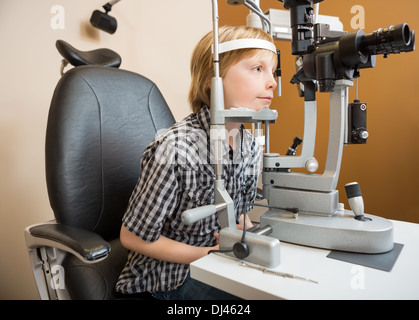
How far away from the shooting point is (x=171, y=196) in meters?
0.65

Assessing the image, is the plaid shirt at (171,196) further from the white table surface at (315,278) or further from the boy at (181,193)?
the white table surface at (315,278)

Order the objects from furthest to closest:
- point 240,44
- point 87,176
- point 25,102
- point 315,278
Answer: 1. point 25,102
2. point 87,176
3. point 240,44
4. point 315,278

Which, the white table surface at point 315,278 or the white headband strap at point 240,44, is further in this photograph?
the white headband strap at point 240,44

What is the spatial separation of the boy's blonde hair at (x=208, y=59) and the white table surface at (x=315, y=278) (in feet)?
1.48

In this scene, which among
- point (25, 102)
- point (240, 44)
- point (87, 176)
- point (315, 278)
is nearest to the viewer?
point (315, 278)

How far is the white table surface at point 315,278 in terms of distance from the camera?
433 mm

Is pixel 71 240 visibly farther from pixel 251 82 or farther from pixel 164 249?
pixel 251 82

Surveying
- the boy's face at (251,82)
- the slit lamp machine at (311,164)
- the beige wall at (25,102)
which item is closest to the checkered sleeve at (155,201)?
the slit lamp machine at (311,164)

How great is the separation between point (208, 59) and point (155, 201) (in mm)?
409

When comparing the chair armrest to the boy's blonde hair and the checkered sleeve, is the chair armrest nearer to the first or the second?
the checkered sleeve

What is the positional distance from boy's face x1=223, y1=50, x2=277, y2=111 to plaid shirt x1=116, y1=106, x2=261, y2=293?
11cm

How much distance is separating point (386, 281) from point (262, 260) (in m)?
0.20

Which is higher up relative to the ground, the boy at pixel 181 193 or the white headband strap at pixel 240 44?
the white headband strap at pixel 240 44

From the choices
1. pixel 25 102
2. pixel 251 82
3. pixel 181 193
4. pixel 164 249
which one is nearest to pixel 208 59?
pixel 251 82
